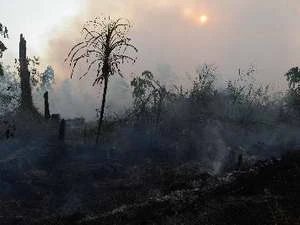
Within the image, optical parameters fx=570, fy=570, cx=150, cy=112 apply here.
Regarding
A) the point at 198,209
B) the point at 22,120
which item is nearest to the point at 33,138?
the point at 22,120

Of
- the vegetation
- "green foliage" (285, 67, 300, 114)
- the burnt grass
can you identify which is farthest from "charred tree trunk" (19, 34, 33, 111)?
"green foliage" (285, 67, 300, 114)

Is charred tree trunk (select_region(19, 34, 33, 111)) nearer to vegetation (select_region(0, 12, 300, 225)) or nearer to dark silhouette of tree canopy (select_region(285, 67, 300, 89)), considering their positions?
vegetation (select_region(0, 12, 300, 225))

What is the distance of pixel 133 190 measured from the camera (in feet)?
88.0

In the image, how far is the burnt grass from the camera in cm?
1847

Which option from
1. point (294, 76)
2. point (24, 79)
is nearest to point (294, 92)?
point (294, 76)

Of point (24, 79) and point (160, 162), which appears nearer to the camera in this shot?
point (160, 162)

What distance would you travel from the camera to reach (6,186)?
27.0 metres

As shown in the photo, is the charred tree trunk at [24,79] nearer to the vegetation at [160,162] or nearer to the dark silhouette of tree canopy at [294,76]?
the vegetation at [160,162]

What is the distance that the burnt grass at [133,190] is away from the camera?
18469 mm

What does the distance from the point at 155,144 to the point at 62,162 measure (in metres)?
7.23

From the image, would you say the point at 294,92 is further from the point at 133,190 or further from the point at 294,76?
the point at 133,190

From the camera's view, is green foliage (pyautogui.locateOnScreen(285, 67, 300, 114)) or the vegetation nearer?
the vegetation

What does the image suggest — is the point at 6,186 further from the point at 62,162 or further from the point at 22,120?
the point at 22,120

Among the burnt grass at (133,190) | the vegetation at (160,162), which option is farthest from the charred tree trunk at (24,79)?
the burnt grass at (133,190)
